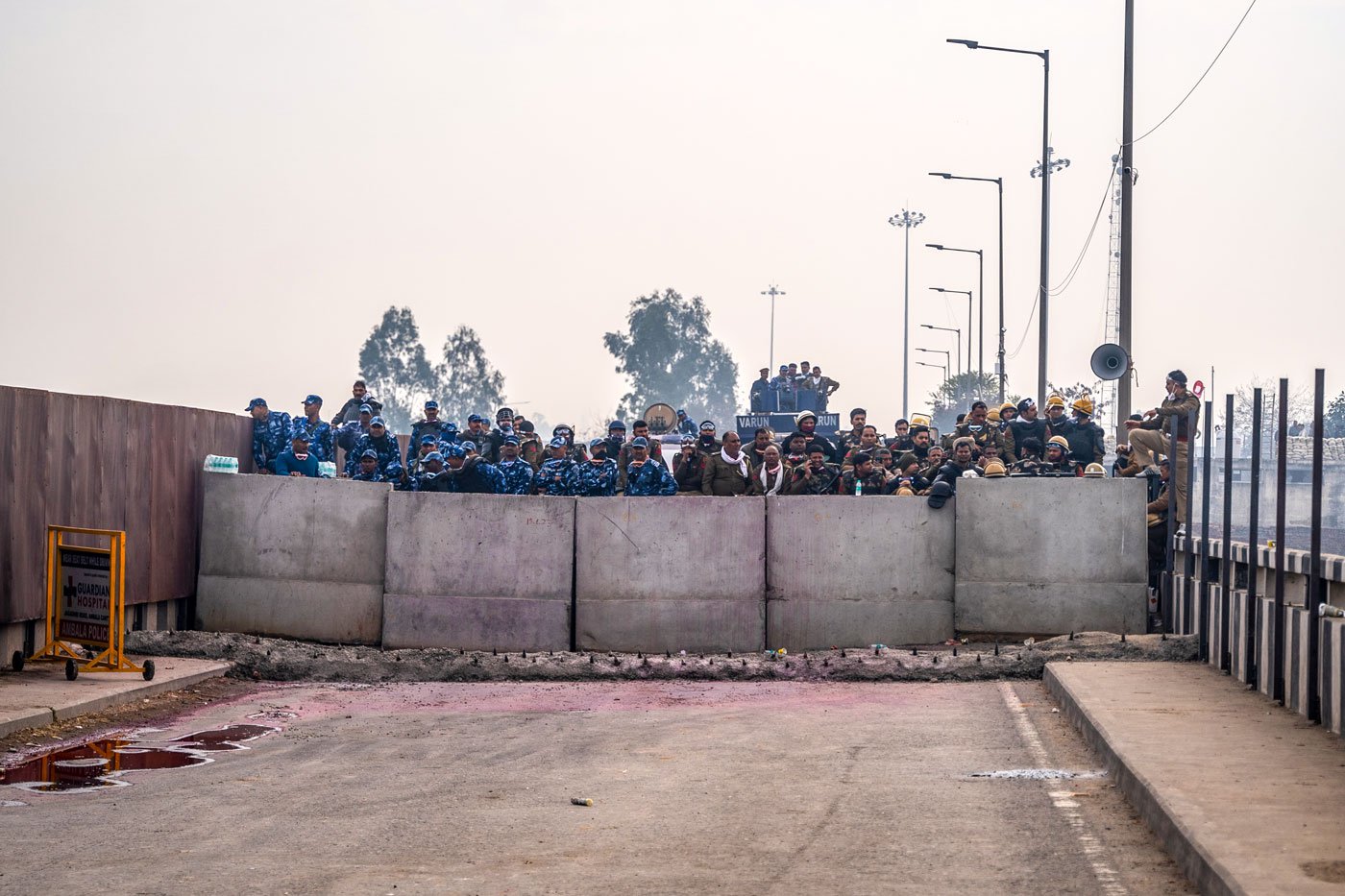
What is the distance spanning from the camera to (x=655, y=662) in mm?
15898

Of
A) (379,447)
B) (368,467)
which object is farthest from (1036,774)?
(379,447)

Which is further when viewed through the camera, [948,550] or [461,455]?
[461,455]

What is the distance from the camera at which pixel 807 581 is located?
17234mm

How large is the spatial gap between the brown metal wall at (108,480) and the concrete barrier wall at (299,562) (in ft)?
1.29

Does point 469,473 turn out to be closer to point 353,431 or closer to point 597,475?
point 597,475

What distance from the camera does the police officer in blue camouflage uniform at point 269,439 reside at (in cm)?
2020

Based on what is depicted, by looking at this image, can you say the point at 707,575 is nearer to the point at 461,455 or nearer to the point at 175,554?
the point at 461,455

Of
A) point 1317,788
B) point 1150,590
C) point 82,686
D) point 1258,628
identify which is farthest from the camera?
point 1150,590

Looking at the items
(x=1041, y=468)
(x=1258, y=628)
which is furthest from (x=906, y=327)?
(x=1258, y=628)

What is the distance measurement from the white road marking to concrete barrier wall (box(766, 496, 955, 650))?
4.31 metres

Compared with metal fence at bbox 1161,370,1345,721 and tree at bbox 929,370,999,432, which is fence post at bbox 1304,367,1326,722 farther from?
tree at bbox 929,370,999,432

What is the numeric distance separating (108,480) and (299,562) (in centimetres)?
229

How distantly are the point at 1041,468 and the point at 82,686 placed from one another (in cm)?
1040

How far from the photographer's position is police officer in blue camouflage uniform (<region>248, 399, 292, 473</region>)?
20203 millimetres
